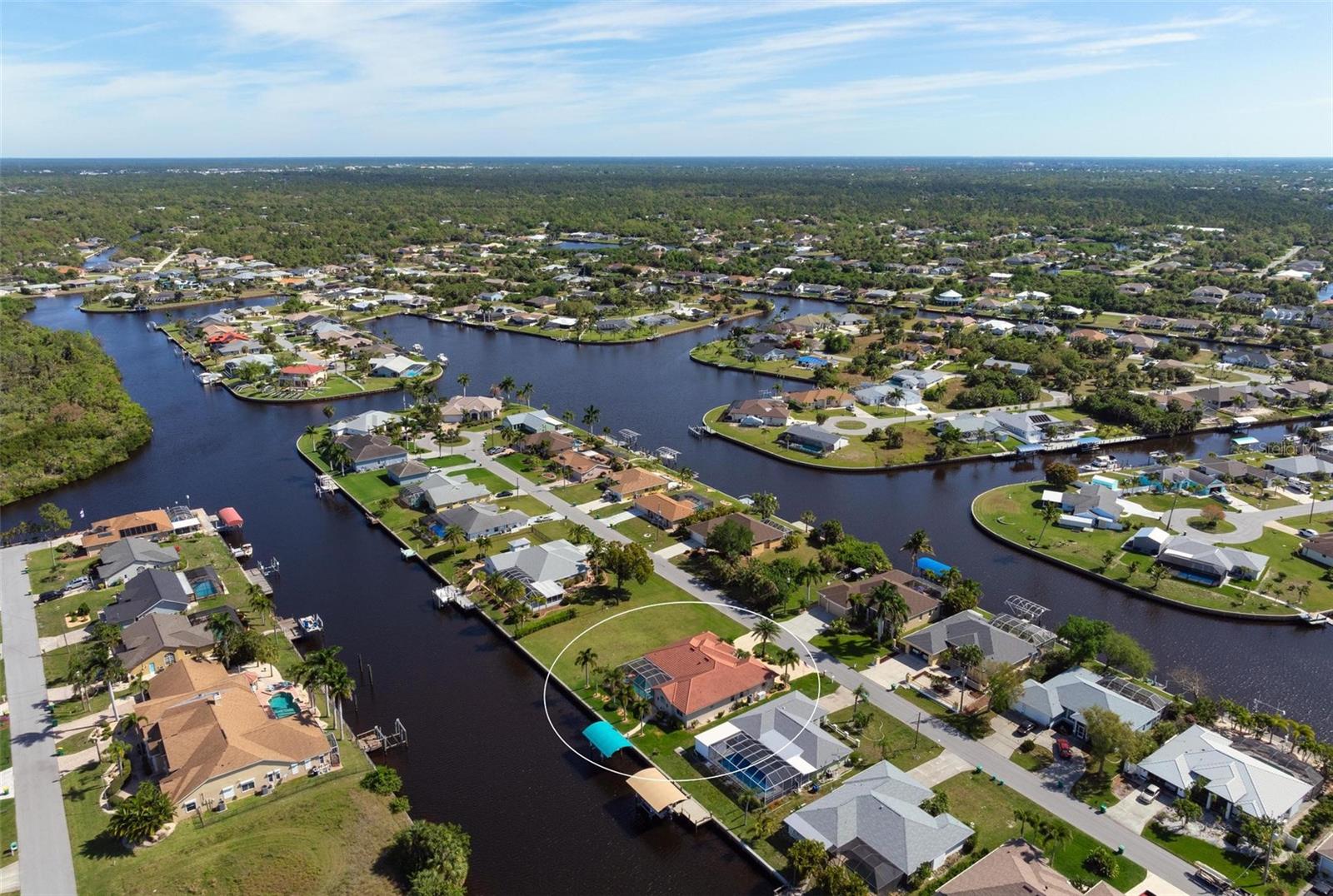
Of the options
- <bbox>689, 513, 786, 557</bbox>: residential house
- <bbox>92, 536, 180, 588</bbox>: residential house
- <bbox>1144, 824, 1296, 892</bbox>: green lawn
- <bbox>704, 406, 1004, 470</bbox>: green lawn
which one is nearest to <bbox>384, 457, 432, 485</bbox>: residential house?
<bbox>92, 536, 180, 588</bbox>: residential house

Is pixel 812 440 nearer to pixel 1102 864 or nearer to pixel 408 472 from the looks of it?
pixel 408 472

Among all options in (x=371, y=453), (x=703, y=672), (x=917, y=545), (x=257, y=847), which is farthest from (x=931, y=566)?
(x=371, y=453)

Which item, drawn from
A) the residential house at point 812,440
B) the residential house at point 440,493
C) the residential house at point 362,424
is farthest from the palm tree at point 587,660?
the residential house at point 362,424

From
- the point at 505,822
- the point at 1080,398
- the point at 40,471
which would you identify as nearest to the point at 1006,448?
the point at 1080,398

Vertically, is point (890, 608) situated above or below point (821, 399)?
below

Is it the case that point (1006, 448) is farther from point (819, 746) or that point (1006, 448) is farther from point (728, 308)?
point (728, 308)

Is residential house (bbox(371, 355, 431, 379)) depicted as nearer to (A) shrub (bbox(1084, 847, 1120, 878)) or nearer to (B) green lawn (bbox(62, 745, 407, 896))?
(B) green lawn (bbox(62, 745, 407, 896))
